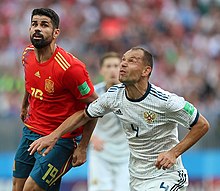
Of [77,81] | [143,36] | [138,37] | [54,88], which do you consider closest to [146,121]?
[77,81]

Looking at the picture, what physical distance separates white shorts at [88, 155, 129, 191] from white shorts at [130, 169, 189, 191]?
2975 mm

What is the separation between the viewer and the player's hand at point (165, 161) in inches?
320

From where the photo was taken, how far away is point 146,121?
852 cm

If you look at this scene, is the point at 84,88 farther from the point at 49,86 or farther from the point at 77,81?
the point at 49,86

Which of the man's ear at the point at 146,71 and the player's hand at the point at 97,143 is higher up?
the man's ear at the point at 146,71

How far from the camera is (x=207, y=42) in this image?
68.3 feet

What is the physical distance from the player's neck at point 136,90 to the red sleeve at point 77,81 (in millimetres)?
461

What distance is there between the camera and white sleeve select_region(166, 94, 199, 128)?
327 inches

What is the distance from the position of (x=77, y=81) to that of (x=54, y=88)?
0.28m

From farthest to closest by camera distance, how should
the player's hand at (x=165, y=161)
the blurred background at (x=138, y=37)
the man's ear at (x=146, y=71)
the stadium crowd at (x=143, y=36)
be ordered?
the stadium crowd at (x=143, y=36) < the blurred background at (x=138, y=37) < the man's ear at (x=146, y=71) < the player's hand at (x=165, y=161)

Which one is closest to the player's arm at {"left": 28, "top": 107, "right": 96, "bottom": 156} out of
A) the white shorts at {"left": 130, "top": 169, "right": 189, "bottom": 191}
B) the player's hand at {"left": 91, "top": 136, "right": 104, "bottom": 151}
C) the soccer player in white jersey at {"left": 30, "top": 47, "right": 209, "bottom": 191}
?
the soccer player in white jersey at {"left": 30, "top": 47, "right": 209, "bottom": 191}

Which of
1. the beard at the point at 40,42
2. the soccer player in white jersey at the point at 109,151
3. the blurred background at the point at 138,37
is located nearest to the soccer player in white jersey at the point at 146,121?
the beard at the point at 40,42

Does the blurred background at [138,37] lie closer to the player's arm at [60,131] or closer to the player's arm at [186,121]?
the player's arm at [60,131]

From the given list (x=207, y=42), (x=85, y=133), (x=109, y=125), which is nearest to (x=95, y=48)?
(x=207, y=42)
